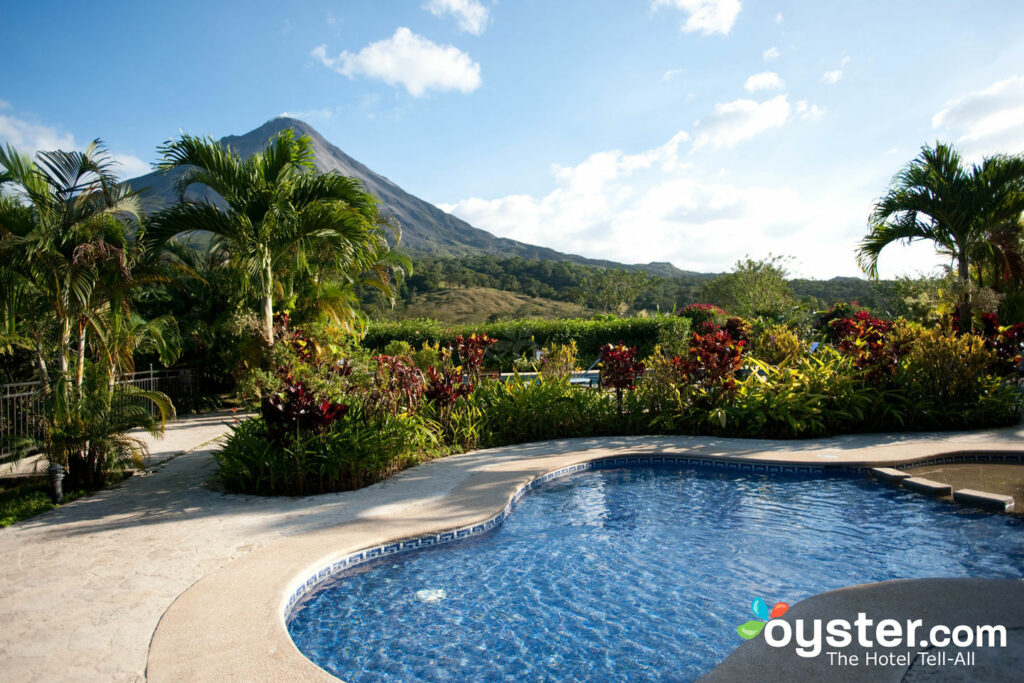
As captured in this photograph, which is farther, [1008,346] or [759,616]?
[1008,346]

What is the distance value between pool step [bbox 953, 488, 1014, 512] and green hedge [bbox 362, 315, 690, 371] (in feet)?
43.7

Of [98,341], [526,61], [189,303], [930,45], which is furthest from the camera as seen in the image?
[189,303]

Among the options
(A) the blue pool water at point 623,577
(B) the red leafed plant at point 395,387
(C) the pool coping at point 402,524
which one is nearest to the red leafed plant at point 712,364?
(C) the pool coping at point 402,524

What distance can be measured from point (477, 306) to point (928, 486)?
46.8 metres

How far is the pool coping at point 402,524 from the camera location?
2.61 meters

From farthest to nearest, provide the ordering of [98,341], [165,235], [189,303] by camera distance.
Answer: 1. [189,303]
2. [165,235]
3. [98,341]

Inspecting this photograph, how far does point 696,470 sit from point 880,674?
14.3 ft

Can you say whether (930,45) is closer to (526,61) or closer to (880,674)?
(526,61)

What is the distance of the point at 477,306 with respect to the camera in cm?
5141

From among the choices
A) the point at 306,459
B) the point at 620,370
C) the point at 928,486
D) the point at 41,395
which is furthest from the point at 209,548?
the point at 928,486

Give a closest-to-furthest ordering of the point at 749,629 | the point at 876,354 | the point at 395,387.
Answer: the point at 749,629 < the point at 395,387 < the point at 876,354

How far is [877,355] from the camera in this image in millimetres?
8133

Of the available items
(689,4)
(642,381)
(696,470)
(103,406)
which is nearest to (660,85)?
(689,4)

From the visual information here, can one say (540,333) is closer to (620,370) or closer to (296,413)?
(620,370)
